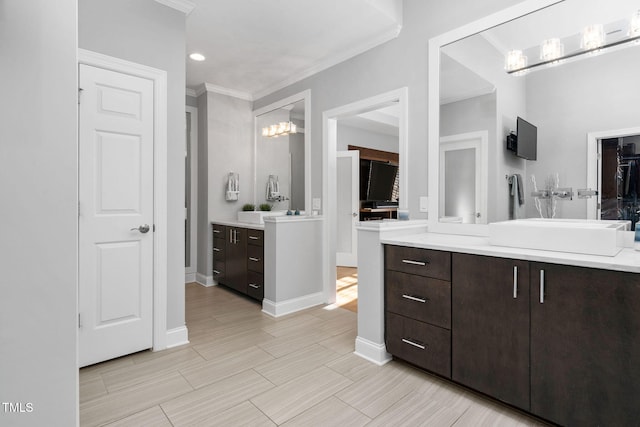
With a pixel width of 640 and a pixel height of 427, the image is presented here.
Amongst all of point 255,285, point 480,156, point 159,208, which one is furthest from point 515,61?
point 255,285

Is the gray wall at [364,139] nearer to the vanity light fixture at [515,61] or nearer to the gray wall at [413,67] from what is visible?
the gray wall at [413,67]

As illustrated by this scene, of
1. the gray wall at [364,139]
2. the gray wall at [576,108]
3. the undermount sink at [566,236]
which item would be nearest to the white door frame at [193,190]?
the gray wall at [364,139]

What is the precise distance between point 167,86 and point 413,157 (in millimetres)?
2095

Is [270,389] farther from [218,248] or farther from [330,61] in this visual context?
[330,61]

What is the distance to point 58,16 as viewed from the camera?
0.90m

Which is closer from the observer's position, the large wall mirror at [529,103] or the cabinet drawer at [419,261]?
the large wall mirror at [529,103]

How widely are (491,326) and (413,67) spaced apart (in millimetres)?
2152

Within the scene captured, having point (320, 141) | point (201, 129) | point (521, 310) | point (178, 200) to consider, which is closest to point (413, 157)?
point (320, 141)

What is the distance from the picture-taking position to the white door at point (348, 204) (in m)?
5.79

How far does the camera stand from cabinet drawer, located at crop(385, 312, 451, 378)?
6.48 feet

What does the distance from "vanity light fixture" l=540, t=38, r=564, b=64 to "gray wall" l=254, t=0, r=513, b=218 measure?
1.38ft

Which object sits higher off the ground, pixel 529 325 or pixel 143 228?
pixel 143 228

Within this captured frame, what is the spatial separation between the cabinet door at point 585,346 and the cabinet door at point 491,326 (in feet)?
0.19

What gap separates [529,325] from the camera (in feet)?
5.35
